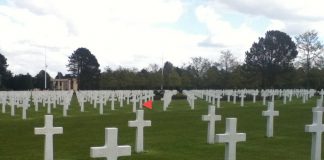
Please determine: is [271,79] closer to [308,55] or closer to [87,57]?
[308,55]

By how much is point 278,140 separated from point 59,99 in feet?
80.8

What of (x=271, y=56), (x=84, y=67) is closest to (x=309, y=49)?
(x=271, y=56)

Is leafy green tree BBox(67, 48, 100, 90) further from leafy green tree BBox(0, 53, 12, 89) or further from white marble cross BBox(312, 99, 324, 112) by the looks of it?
white marble cross BBox(312, 99, 324, 112)

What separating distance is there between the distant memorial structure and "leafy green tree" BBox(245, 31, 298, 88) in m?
34.4

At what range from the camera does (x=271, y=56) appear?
64.7 meters

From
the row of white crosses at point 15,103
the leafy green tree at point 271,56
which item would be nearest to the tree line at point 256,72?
the leafy green tree at point 271,56

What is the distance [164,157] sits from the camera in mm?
9945

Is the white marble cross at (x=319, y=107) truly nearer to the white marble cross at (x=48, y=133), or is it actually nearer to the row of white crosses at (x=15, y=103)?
the white marble cross at (x=48, y=133)

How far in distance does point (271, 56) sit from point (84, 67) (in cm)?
3724

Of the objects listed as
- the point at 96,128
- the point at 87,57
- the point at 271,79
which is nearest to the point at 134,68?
the point at 87,57

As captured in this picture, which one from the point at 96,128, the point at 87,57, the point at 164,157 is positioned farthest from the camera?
the point at 87,57

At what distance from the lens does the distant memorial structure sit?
87750mm

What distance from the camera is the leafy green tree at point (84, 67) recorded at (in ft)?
287

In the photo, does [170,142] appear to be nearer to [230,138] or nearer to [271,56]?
[230,138]
